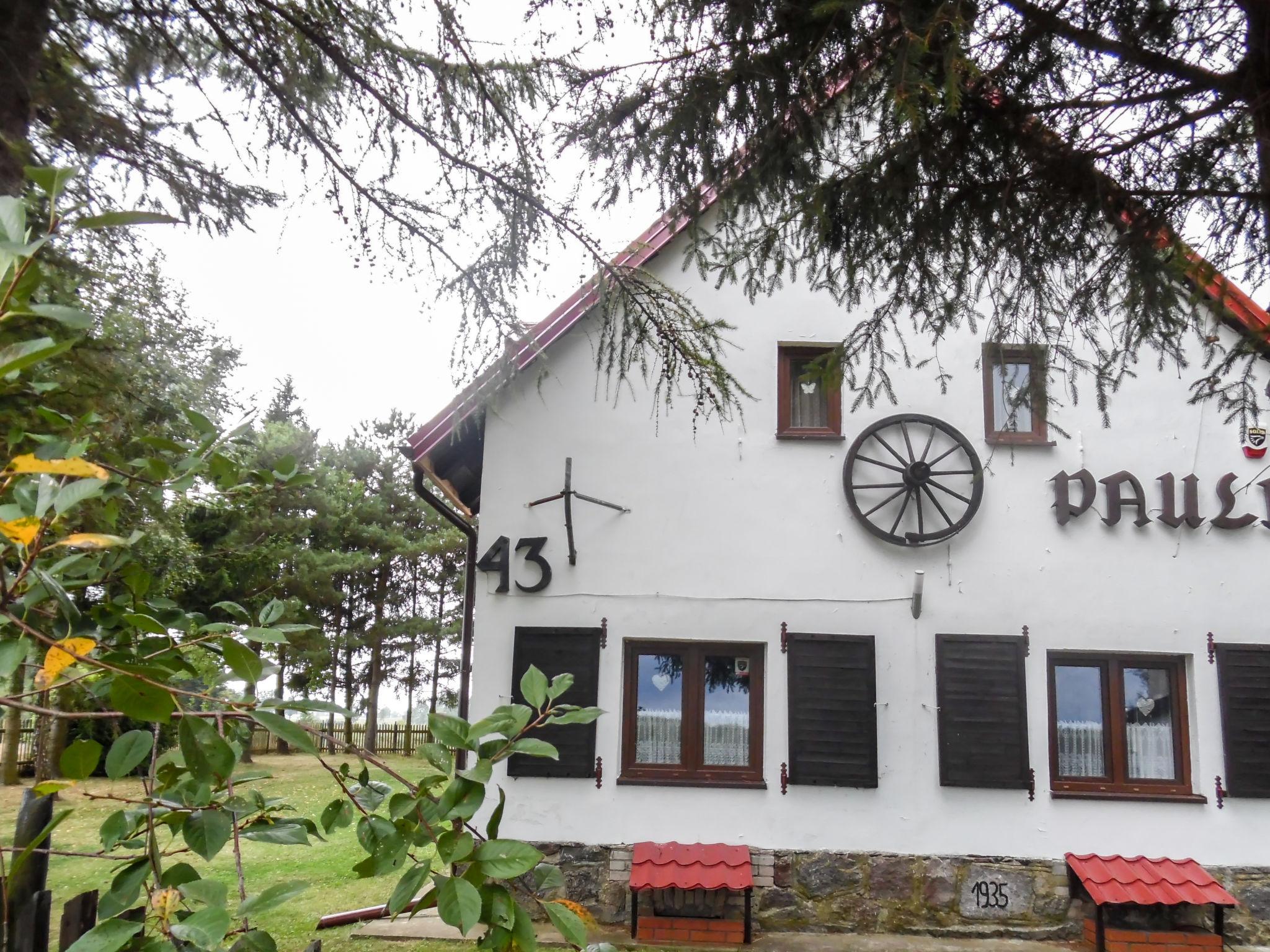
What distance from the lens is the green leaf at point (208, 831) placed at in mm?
1179

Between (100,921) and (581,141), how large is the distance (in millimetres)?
3162

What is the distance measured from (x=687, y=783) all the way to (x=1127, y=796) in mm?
3116

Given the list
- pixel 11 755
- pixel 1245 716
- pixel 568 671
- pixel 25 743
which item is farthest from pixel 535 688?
pixel 25 743

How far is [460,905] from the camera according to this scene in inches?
44.3

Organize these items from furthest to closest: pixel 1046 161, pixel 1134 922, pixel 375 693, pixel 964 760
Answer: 1. pixel 375 693
2. pixel 964 760
3. pixel 1134 922
4. pixel 1046 161

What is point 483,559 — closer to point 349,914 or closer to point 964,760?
point 349,914

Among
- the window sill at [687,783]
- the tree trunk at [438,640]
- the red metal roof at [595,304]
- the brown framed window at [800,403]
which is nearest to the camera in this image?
the red metal roof at [595,304]

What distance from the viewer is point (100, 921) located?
1.07 metres

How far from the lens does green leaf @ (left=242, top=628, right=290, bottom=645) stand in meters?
1.18

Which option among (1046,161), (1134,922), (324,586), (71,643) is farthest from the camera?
(324,586)

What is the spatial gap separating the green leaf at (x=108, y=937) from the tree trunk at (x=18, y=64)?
296 centimetres

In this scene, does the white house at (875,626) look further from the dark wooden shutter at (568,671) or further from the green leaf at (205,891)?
the green leaf at (205,891)

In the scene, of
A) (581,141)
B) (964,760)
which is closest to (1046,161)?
(581,141)

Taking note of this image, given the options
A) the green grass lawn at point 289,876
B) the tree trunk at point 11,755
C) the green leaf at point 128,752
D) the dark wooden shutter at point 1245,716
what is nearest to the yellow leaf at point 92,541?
the green leaf at point 128,752
